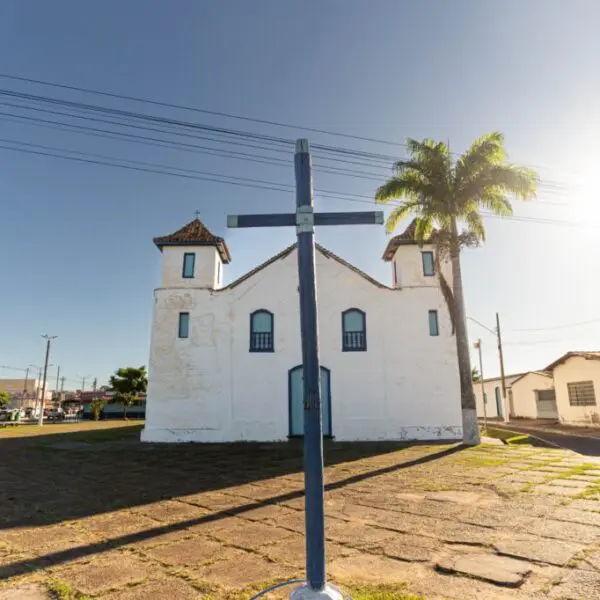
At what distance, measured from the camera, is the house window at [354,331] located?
16891 mm

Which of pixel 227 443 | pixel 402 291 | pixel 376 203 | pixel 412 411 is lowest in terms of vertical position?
pixel 227 443

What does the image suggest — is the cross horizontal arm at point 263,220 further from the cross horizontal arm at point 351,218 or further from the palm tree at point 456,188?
the palm tree at point 456,188

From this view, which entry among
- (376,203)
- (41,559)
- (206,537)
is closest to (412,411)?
(376,203)

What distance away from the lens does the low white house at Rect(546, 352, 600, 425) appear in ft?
82.6

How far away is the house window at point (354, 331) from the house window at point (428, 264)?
10.5 feet

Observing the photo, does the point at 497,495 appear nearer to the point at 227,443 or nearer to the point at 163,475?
the point at 163,475

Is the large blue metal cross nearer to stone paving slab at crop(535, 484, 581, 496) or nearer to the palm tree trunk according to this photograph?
stone paving slab at crop(535, 484, 581, 496)

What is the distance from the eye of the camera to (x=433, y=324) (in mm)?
16969

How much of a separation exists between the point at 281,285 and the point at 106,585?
1456cm

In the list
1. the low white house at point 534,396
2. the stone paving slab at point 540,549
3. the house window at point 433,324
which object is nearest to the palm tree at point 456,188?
the house window at point 433,324

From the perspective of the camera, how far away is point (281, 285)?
1759 cm

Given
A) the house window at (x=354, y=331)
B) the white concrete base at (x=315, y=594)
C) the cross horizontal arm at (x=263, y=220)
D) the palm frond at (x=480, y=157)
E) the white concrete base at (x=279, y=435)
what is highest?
the palm frond at (x=480, y=157)

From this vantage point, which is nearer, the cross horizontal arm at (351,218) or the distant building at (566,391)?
the cross horizontal arm at (351,218)

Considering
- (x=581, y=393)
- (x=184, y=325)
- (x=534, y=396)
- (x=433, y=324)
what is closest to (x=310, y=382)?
(x=433, y=324)
